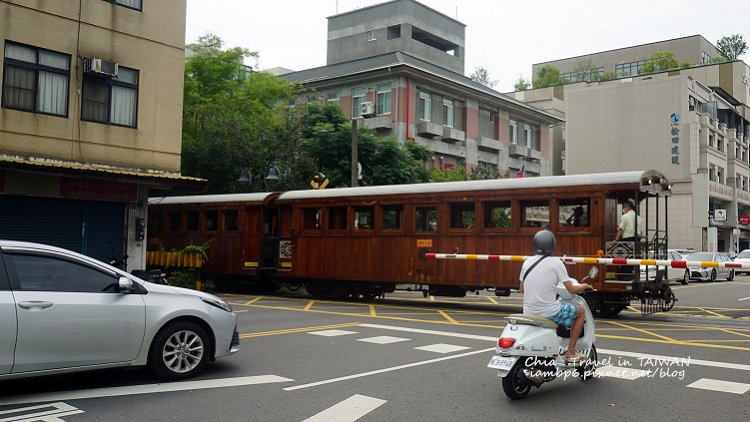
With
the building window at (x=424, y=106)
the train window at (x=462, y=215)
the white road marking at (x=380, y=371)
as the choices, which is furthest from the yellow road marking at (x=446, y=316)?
the building window at (x=424, y=106)

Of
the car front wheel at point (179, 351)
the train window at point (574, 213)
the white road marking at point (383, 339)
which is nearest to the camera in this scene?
the car front wheel at point (179, 351)

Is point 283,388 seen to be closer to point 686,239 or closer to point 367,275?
point 367,275

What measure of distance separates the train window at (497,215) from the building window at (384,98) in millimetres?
23219

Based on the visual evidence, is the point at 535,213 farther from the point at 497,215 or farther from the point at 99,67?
the point at 99,67

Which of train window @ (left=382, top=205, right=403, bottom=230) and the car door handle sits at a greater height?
train window @ (left=382, top=205, right=403, bottom=230)

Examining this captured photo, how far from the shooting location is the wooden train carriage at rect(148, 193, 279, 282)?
20203mm

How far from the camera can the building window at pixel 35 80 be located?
15289 millimetres

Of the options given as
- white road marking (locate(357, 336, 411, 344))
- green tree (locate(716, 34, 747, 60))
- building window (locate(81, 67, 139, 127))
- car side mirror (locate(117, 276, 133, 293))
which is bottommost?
white road marking (locate(357, 336, 411, 344))

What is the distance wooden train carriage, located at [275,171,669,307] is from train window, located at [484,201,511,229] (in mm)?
23

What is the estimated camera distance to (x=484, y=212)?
1578cm

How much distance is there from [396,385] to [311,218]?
1196 cm

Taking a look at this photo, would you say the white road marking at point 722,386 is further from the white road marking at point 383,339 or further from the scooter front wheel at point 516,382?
the white road marking at point 383,339

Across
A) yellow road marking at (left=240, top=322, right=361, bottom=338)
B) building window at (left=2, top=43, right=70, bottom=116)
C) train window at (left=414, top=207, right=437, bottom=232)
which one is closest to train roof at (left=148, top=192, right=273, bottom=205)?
train window at (left=414, top=207, right=437, bottom=232)

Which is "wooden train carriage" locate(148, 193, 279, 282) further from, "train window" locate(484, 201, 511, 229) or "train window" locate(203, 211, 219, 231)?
"train window" locate(484, 201, 511, 229)
